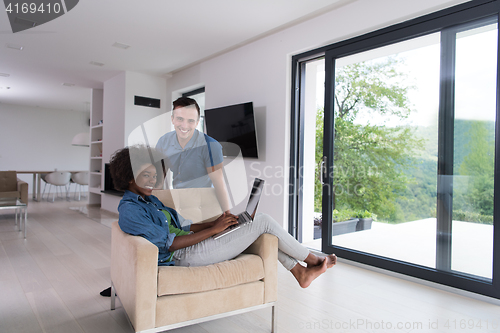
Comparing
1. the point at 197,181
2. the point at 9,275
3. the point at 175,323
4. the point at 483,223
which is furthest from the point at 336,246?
the point at 9,275

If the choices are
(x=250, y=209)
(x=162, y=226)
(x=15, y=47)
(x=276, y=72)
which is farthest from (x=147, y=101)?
(x=250, y=209)

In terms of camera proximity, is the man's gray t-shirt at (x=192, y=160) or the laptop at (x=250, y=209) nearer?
the laptop at (x=250, y=209)

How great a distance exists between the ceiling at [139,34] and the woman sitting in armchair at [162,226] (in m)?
2.17

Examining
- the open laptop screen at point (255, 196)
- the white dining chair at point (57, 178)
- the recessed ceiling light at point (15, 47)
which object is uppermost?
the recessed ceiling light at point (15, 47)

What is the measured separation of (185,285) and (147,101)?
5063 mm

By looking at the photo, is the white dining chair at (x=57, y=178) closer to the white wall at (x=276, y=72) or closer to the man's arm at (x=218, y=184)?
the white wall at (x=276, y=72)

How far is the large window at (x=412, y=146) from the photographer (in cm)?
240

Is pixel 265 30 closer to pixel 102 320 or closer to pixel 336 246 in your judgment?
pixel 336 246

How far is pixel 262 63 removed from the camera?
13.4ft

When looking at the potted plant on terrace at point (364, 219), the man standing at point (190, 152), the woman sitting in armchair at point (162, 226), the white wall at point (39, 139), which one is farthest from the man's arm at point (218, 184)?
the white wall at point (39, 139)

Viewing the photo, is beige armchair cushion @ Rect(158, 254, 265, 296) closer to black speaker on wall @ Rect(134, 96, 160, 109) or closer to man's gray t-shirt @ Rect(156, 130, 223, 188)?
man's gray t-shirt @ Rect(156, 130, 223, 188)

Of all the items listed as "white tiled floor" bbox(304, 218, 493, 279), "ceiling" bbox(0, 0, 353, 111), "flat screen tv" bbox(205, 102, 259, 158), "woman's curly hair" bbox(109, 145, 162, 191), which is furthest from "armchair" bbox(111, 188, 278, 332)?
"ceiling" bbox(0, 0, 353, 111)

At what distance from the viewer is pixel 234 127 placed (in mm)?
4227

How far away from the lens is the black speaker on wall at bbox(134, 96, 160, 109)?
5.89 meters
